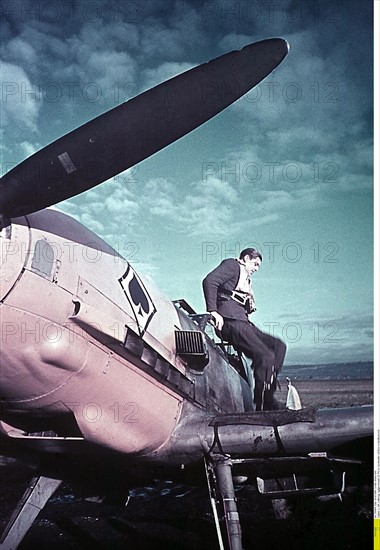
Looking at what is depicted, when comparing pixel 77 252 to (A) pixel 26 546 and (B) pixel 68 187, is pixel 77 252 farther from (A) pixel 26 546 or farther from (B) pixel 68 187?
(A) pixel 26 546

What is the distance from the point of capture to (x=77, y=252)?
1.23 metres

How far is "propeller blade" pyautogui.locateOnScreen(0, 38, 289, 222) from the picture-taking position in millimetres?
1046

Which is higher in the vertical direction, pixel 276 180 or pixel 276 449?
pixel 276 180

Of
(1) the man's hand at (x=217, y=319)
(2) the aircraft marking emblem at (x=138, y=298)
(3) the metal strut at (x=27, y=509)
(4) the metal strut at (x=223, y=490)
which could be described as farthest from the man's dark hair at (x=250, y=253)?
(3) the metal strut at (x=27, y=509)

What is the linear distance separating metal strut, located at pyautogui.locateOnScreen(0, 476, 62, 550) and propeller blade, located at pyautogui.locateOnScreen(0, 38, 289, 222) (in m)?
1.12

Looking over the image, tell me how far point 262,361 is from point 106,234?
83cm

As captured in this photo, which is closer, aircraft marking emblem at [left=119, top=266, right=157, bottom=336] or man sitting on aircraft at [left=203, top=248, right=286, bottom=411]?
aircraft marking emblem at [left=119, top=266, right=157, bottom=336]

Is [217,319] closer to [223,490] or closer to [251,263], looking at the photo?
[251,263]

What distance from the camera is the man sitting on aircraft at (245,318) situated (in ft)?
6.11

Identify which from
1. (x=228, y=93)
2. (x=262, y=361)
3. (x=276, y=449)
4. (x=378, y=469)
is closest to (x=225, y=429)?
(x=276, y=449)

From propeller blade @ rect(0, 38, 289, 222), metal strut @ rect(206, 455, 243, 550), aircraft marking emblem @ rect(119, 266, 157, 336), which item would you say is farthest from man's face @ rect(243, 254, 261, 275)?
propeller blade @ rect(0, 38, 289, 222)

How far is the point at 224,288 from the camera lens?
6.20 feet

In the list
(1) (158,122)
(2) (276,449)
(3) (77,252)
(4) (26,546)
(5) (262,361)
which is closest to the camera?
(1) (158,122)

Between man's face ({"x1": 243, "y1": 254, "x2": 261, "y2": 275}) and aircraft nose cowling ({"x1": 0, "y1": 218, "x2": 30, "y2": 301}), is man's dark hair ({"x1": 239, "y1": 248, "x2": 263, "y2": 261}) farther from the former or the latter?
→ aircraft nose cowling ({"x1": 0, "y1": 218, "x2": 30, "y2": 301})
